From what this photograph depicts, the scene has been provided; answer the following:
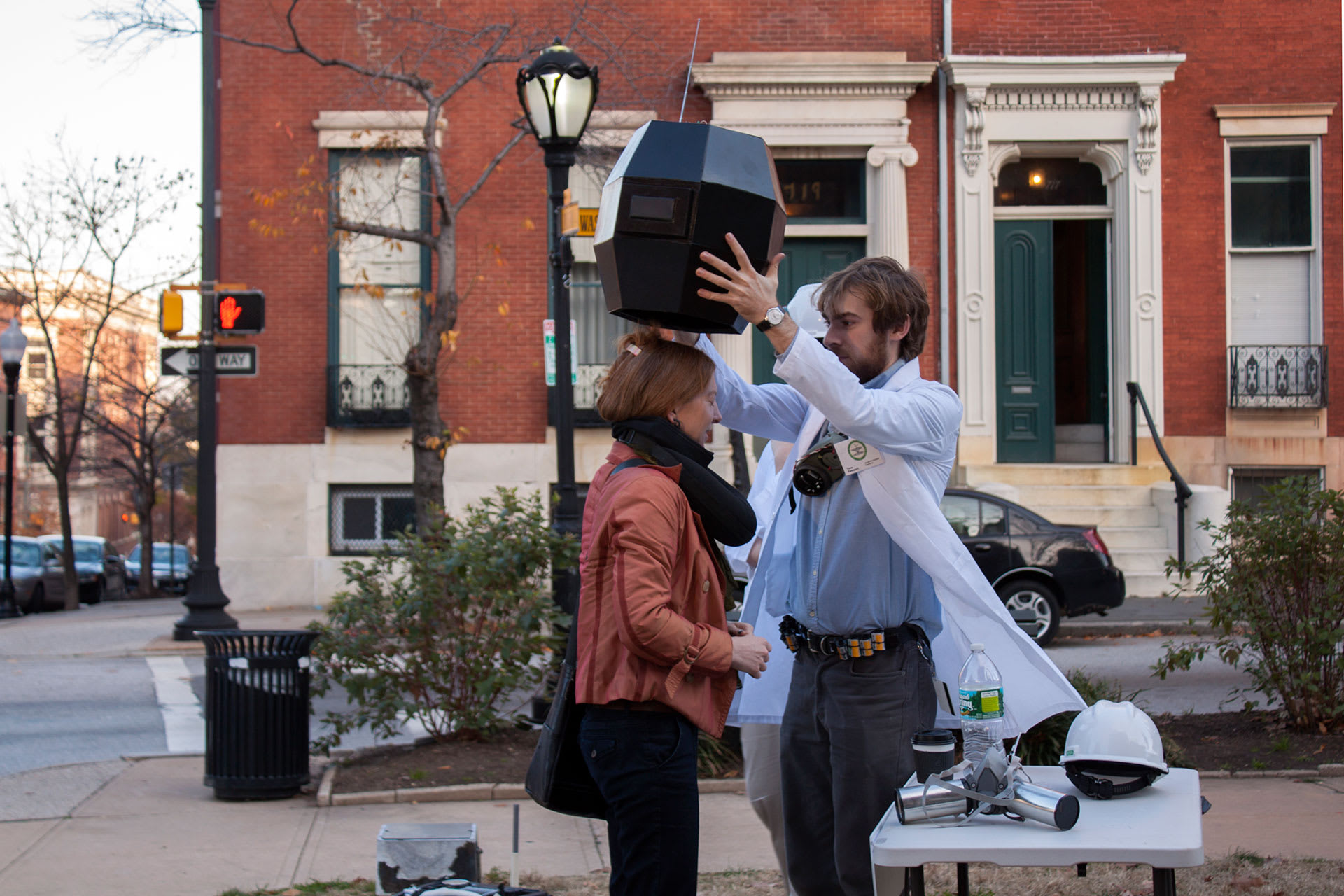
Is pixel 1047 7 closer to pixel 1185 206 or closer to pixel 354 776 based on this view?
pixel 1185 206

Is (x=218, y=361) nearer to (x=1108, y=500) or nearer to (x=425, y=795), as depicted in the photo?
(x=425, y=795)

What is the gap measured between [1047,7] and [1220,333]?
4.97m

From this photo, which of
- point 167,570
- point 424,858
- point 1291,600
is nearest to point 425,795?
point 424,858

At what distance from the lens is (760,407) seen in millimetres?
4027

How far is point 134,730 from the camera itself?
30.4 feet

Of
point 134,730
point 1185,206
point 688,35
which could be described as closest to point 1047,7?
point 1185,206

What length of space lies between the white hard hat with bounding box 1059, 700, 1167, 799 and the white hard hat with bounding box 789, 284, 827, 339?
1.49m

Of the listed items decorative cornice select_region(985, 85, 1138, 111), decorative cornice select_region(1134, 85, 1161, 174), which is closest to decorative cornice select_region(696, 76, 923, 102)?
decorative cornice select_region(985, 85, 1138, 111)

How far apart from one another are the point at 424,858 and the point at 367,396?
42.3 ft

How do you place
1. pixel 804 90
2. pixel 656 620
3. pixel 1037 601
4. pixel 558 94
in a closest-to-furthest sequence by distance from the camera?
1. pixel 656 620
2. pixel 558 94
3. pixel 1037 601
4. pixel 804 90

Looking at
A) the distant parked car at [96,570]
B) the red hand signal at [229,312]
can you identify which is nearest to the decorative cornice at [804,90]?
the red hand signal at [229,312]

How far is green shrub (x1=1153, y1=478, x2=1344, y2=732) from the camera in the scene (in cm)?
748

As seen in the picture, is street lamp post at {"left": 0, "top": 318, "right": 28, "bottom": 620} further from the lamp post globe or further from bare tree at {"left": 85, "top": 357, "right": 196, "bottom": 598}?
the lamp post globe

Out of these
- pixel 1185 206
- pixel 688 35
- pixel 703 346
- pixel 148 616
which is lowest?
pixel 148 616
